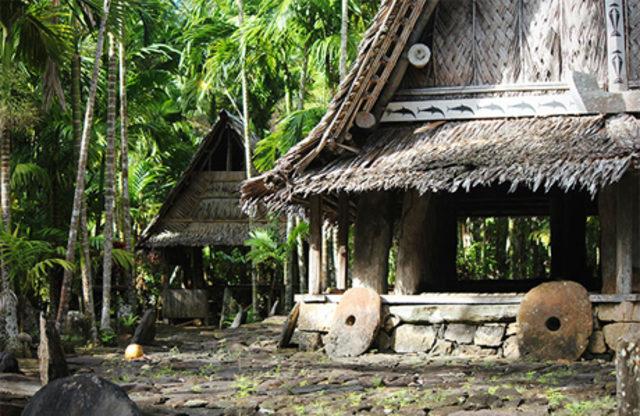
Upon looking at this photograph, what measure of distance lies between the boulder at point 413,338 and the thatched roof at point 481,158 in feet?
5.23

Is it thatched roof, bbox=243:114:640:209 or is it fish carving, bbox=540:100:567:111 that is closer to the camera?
thatched roof, bbox=243:114:640:209

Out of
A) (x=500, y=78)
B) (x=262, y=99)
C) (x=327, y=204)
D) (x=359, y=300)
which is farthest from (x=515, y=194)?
(x=262, y=99)

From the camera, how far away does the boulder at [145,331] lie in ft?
42.3

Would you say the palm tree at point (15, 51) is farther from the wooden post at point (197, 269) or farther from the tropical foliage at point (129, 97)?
the wooden post at point (197, 269)

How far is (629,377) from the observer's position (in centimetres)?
534

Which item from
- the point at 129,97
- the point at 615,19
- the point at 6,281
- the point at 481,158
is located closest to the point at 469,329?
the point at 481,158

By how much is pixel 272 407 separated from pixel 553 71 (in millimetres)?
5835

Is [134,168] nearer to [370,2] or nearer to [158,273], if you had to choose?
[158,273]

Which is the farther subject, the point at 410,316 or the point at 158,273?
the point at 158,273

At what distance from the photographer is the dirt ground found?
7204mm

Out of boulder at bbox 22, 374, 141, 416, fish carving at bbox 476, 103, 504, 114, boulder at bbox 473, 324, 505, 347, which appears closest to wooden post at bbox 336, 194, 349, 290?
fish carving at bbox 476, 103, 504, 114

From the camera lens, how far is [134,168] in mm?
25500

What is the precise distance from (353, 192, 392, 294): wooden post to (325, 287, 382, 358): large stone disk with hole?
0.34m

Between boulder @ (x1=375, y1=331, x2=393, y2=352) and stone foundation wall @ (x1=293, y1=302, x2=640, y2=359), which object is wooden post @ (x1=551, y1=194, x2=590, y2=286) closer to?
stone foundation wall @ (x1=293, y1=302, x2=640, y2=359)
